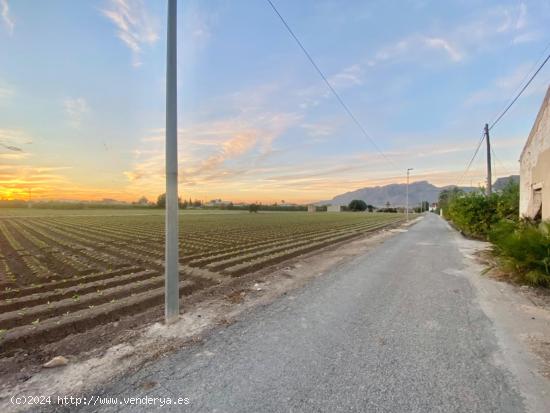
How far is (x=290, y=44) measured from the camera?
9.25 metres

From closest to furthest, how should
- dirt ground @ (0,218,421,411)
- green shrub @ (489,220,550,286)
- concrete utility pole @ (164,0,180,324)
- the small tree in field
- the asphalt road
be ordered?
the asphalt road → dirt ground @ (0,218,421,411) → concrete utility pole @ (164,0,180,324) → green shrub @ (489,220,550,286) → the small tree in field

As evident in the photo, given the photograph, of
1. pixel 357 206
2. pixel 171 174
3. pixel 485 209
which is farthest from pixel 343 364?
pixel 357 206

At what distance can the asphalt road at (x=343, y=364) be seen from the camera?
255cm

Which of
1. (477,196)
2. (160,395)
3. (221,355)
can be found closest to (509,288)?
(221,355)

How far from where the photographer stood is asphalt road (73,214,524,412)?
2.55m

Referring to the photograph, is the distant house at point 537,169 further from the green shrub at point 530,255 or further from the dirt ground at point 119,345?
the dirt ground at point 119,345

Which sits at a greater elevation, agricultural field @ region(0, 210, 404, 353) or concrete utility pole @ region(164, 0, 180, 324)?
concrete utility pole @ region(164, 0, 180, 324)

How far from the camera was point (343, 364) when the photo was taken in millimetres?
3145

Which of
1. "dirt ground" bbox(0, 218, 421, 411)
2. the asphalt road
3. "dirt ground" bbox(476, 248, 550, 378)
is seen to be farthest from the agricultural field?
"dirt ground" bbox(476, 248, 550, 378)

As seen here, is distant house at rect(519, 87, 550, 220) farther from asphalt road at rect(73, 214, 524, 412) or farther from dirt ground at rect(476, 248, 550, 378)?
asphalt road at rect(73, 214, 524, 412)

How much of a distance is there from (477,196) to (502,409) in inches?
678

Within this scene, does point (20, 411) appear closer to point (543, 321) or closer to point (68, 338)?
point (68, 338)

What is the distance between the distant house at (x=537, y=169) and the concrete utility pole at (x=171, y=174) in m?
8.80

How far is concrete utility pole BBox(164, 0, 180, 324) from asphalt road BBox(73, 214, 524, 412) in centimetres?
95
